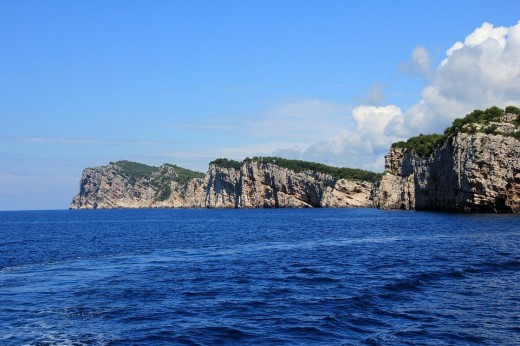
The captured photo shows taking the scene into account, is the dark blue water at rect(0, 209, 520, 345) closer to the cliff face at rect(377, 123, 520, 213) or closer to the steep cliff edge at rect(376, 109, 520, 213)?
the cliff face at rect(377, 123, 520, 213)

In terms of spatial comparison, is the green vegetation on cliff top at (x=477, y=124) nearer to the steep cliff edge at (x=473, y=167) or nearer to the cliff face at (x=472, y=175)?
the steep cliff edge at (x=473, y=167)

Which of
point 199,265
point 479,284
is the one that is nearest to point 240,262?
point 199,265

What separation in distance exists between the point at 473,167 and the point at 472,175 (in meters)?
1.44

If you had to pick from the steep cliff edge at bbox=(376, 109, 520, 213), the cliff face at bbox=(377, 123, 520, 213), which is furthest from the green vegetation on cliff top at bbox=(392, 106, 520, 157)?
the cliff face at bbox=(377, 123, 520, 213)

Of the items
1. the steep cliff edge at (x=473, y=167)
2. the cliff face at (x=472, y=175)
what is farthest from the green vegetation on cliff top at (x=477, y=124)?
the cliff face at (x=472, y=175)

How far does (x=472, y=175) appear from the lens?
3533 inches

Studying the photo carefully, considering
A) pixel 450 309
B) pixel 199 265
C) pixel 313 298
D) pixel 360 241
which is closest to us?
pixel 450 309

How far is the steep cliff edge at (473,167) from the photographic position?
281 feet

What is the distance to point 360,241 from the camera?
5556 centimetres

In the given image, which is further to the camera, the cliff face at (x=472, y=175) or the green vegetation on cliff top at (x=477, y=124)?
the green vegetation on cliff top at (x=477, y=124)

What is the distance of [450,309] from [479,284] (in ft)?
21.6

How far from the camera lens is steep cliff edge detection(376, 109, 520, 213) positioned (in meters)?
85.6

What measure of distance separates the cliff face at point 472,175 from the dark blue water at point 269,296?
4210 centimetres

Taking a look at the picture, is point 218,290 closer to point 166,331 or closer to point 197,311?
point 197,311
